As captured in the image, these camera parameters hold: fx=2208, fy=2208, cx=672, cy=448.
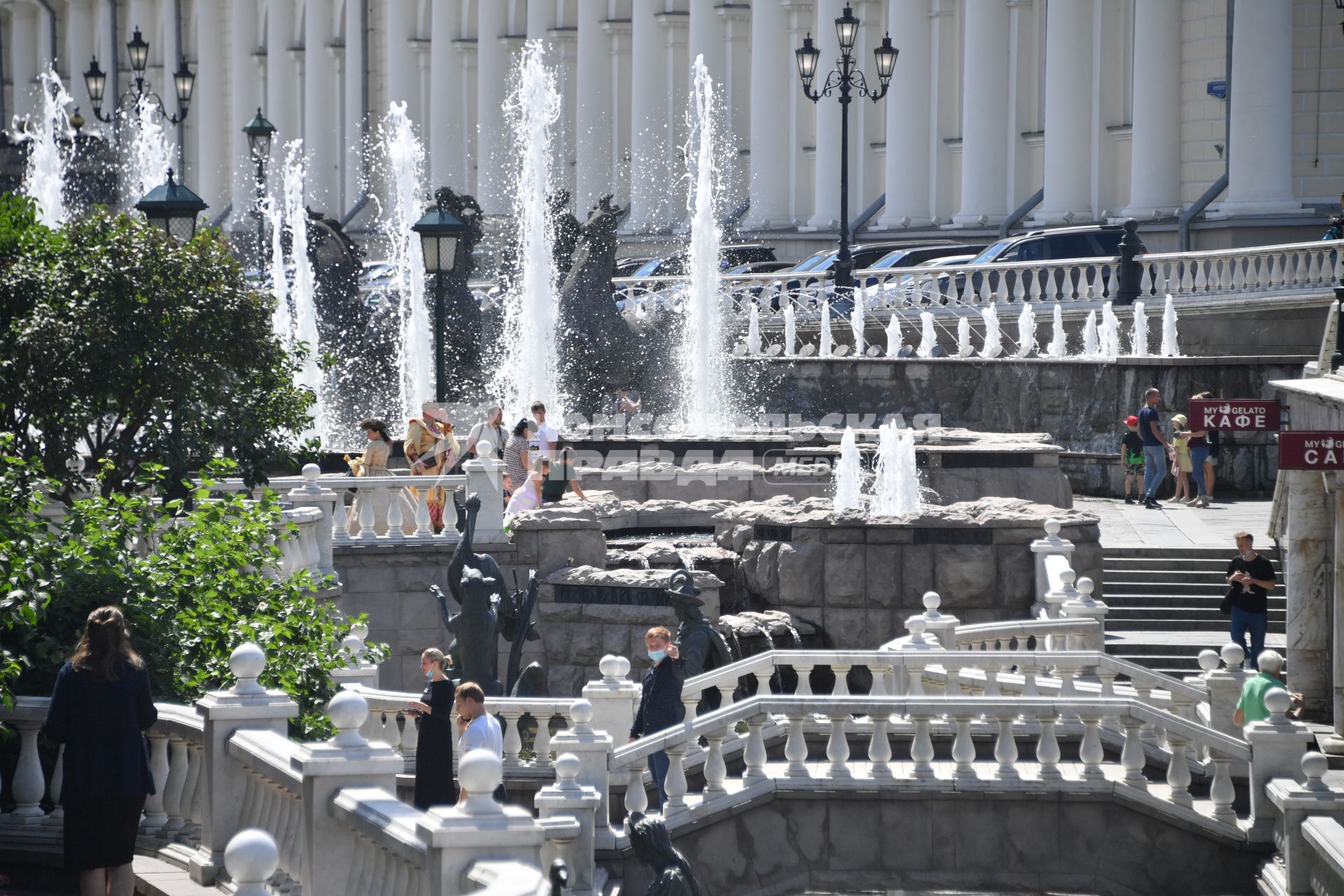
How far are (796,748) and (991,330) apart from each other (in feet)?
60.7

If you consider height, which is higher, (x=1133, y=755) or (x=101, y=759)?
(x=101, y=759)

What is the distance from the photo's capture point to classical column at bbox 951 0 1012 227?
146 ft

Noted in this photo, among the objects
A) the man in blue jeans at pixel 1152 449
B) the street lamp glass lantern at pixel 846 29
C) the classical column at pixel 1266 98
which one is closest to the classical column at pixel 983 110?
the classical column at pixel 1266 98

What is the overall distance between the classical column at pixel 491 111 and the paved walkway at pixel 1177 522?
1501 inches

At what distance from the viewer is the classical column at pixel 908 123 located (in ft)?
154

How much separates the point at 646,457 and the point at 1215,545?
5.91 meters

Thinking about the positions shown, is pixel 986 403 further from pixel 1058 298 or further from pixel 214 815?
pixel 214 815

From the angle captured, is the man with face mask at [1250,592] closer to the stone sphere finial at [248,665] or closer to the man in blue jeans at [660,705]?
the man in blue jeans at [660,705]

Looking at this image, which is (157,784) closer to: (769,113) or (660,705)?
(660,705)

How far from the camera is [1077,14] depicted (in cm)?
4200

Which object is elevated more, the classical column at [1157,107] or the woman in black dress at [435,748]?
Result: the classical column at [1157,107]

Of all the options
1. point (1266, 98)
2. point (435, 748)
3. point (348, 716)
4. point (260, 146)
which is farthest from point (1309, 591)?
point (1266, 98)

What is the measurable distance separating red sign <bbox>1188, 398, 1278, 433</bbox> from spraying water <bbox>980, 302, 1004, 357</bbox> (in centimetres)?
1238

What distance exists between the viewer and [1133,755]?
509 inches
